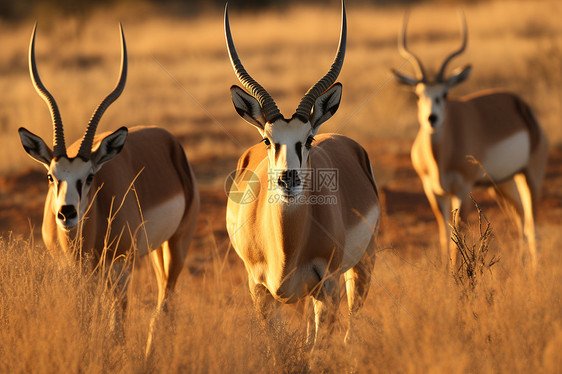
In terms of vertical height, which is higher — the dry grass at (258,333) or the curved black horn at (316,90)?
the curved black horn at (316,90)

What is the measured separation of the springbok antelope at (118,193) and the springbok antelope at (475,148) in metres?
3.57

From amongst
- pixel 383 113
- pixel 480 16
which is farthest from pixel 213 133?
pixel 480 16

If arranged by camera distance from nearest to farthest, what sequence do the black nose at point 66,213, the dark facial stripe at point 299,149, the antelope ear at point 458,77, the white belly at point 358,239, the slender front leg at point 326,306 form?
the dark facial stripe at point 299,149
the slender front leg at point 326,306
the black nose at point 66,213
the white belly at point 358,239
the antelope ear at point 458,77

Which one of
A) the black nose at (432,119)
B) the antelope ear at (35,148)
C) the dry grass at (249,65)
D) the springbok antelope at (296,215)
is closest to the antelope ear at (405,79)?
the black nose at (432,119)

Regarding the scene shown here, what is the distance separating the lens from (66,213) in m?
5.60

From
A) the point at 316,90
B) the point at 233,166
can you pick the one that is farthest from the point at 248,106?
the point at 233,166

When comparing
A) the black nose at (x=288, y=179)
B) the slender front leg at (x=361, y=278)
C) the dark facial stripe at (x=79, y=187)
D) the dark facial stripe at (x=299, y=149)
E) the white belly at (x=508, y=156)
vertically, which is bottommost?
the slender front leg at (x=361, y=278)

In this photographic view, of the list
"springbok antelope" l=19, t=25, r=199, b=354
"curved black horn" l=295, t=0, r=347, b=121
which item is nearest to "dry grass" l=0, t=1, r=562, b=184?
"springbok antelope" l=19, t=25, r=199, b=354

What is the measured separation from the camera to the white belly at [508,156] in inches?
379

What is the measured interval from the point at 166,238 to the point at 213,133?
9.90 meters

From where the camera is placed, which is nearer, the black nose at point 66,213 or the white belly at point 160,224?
the black nose at point 66,213

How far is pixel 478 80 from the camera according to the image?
20.1 metres

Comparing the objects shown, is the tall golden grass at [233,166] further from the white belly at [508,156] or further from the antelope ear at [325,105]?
the antelope ear at [325,105]

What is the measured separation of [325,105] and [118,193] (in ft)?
6.30
